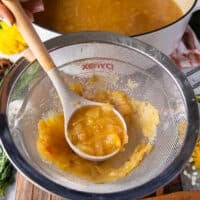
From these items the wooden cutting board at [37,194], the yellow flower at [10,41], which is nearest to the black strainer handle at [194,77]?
the wooden cutting board at [37,194]

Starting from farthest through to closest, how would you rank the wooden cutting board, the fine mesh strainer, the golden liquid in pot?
the golden liquid in pot, the wooden cutting board, the fine mesh strainer

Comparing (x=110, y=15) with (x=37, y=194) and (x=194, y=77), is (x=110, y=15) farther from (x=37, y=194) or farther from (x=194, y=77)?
(x=37, y=194)

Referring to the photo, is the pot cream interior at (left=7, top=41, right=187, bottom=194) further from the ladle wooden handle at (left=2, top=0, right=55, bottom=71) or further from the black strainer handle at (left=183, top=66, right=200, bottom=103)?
the black strainer handle at (left=183, top=66, right=200, bottom=103)

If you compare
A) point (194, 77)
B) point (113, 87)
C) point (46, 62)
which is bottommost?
point (194, 77)

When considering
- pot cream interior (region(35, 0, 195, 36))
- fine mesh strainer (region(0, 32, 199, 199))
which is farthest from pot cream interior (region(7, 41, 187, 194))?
pot cream interior (region(35, 0, 195, 36))

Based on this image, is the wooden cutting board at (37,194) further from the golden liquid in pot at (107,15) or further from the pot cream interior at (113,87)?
the golden liquid in pot at (107,15)

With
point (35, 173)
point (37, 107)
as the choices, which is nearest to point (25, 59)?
point (37, 107)

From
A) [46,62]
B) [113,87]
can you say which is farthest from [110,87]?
[46,62]
